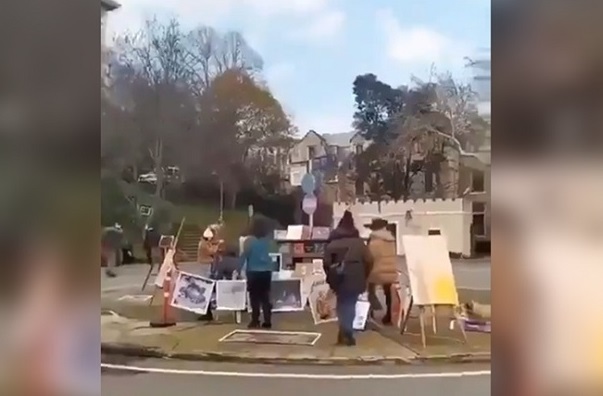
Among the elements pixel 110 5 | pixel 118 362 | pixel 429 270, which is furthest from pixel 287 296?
pixel 110 5

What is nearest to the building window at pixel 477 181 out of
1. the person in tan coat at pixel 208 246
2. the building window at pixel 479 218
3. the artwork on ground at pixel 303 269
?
the building window at pixel 479 218

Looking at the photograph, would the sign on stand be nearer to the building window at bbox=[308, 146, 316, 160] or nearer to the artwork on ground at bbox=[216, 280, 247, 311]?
the building window at bbox=[308, 146, 316, 160]

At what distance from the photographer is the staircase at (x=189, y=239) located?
Result: 1.30 meters

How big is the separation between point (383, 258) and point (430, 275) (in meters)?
0.11

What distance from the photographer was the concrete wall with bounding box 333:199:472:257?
126cm

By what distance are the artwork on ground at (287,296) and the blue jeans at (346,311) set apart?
81 mm

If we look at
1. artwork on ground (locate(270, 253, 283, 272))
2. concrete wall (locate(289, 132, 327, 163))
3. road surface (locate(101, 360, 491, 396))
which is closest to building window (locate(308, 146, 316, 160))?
concrete wall (locate(289, 132, 327, 163))

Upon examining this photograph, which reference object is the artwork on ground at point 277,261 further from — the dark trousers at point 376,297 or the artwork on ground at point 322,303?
the dark trousers at point 376,297

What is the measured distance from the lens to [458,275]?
1.24 metres

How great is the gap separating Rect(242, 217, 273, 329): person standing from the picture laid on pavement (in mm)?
17

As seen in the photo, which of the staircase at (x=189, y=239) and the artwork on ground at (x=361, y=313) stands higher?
the staircase at (x=189, y=239)

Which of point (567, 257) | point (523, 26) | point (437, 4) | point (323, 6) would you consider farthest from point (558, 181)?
point (323, 6)

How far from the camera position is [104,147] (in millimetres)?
891

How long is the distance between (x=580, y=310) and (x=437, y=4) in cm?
58
